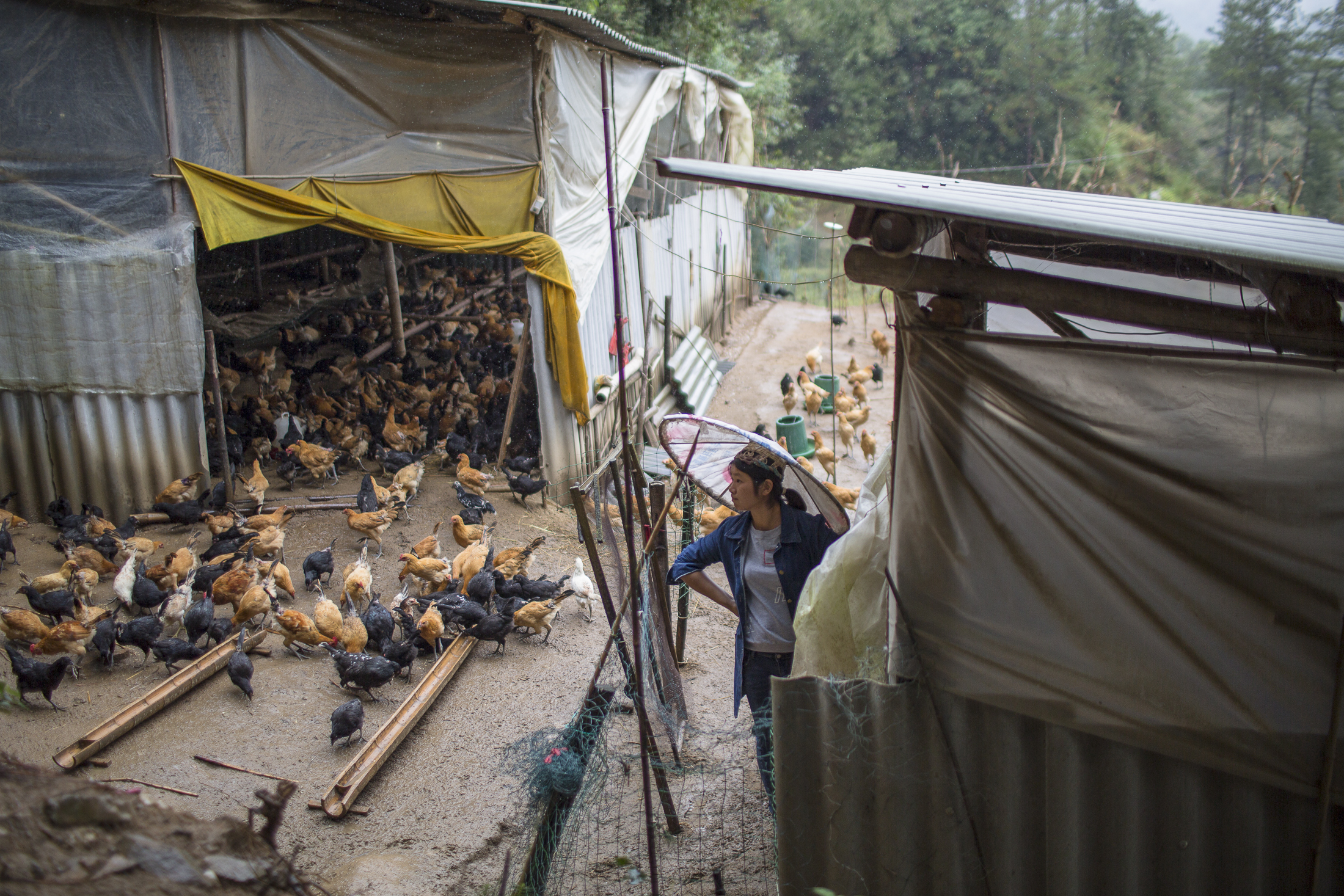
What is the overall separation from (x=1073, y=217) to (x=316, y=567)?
6200mm

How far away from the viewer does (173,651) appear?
5680mm

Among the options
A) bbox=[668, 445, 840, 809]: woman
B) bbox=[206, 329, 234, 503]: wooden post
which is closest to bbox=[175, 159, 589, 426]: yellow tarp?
bbox=[206, 329, 234, 503]: wooden post

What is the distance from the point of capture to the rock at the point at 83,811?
2145mm

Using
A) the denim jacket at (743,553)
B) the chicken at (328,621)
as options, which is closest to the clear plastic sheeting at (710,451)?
the denim jacket at (743,553)

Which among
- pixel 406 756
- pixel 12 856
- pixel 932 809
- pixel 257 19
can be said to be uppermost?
pixel 257 19

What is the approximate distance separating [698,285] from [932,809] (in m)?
14.9

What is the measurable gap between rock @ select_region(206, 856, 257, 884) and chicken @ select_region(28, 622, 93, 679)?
442 cm

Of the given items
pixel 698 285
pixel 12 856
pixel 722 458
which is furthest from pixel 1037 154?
pixel 12 856

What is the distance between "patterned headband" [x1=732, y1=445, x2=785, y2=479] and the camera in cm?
377

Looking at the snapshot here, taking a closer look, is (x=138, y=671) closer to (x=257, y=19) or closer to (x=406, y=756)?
(x=406, y=756)

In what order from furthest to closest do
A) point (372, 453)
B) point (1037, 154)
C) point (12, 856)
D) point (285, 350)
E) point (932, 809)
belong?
point (1037, 154), point (285, 350), point (372, 453), point (932, 809), point (12, 856)

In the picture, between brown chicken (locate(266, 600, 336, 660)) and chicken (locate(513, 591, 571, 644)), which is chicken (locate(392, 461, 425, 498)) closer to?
brown chicken (locate(266, 600, 336, 660))

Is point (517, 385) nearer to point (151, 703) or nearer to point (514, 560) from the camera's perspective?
point (514, 560)

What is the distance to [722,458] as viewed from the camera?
4.51 metres
